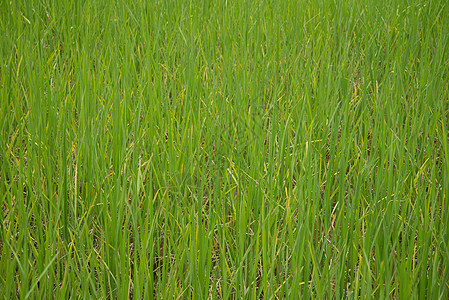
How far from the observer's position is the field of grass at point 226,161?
0.92 metres

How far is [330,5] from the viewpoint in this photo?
→ 2461 millimetres

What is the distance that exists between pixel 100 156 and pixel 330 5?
1.85 m

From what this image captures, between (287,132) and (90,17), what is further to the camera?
(90,17)

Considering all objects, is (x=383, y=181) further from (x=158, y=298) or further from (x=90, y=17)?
(x=90, y=17)

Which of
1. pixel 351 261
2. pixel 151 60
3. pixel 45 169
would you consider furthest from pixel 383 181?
pixel 151 60

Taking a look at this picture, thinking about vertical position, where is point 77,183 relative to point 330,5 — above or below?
below

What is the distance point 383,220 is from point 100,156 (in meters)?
0.80

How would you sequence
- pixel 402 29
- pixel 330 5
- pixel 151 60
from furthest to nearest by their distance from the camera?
pixel 330 5 < pixel 402 29 < pixel 151 60

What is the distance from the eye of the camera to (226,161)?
114 centimetres

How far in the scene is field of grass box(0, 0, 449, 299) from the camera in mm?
916

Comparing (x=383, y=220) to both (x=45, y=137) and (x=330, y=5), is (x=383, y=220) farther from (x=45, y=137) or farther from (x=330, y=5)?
(x=330, y=5)

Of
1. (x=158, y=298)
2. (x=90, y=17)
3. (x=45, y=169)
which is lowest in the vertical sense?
(x=158, y=298)

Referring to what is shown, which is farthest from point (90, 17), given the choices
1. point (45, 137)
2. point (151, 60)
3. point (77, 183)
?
point (77, 183)

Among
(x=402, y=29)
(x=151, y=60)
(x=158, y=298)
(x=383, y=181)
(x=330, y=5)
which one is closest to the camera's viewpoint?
(x=158, y=298)
